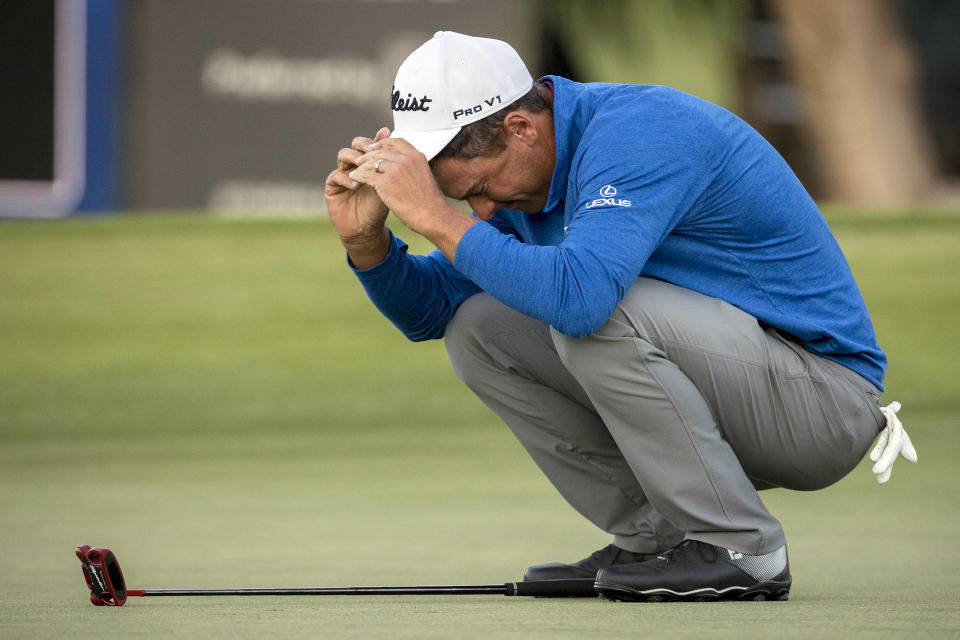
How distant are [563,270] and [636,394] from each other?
0.19 metres

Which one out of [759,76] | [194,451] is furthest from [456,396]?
[759,76]

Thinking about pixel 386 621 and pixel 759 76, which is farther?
pixel 759 76

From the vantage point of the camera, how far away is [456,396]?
4.70 meters

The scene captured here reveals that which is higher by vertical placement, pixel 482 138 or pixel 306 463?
pixel 482 138

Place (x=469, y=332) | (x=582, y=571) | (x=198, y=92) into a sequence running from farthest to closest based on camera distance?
(x=198, y=92), (x=469, y=332), (x=582, y=571)

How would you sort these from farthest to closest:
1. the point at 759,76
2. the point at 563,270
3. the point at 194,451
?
the point at 759,76, the point at 194,451, the point at 563,270

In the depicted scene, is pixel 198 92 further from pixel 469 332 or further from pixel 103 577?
pixel 103 577

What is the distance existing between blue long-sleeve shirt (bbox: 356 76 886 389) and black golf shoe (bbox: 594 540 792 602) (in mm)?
311

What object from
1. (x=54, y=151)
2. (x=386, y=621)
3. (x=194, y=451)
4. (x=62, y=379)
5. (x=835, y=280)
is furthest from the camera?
(x=54, y=151)

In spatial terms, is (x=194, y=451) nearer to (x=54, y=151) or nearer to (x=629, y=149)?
(x=54, y=151)

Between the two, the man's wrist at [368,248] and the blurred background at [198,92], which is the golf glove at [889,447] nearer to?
the man's wrist at [368,248]

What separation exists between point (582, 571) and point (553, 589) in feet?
0.33

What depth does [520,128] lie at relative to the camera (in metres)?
1.86

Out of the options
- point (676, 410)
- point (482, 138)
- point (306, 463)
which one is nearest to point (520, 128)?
point (482, 138)
